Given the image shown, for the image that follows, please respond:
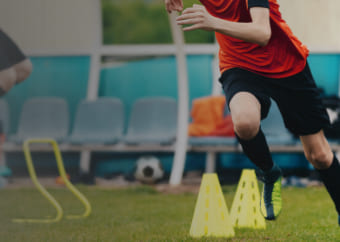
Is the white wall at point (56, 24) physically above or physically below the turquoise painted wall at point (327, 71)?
above

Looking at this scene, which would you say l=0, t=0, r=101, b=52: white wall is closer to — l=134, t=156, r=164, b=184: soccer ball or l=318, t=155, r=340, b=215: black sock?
l=134, t=156, r=164, b=184: soccer ball

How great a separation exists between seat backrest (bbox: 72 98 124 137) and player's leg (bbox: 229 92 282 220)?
4.71m

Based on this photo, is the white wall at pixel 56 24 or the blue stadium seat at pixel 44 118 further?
the white wall at pixel 56 24

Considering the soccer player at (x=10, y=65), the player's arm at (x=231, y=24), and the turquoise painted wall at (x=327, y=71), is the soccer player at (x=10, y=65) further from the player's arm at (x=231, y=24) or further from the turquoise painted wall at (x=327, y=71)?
the turquoise painted wall at (x=327, y=71)

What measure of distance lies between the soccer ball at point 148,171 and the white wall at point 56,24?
2.23 meters

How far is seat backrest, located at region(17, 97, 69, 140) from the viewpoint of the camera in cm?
785

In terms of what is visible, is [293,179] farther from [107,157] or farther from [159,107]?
[107,157]

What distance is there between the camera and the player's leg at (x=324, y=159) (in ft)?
9.43

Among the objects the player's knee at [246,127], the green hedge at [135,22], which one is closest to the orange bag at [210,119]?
the player's knee at [246,127]

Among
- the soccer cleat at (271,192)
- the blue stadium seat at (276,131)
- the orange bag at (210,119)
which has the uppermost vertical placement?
the soccer cleat at (271,192)

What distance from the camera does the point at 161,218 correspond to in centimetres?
422

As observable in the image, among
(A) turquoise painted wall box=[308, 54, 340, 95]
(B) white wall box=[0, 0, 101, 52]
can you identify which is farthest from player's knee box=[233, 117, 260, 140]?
(B) white wall box=[0, 0, 101, 52]

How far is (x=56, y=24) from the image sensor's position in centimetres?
835

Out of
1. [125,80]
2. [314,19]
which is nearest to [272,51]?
[314,19]
